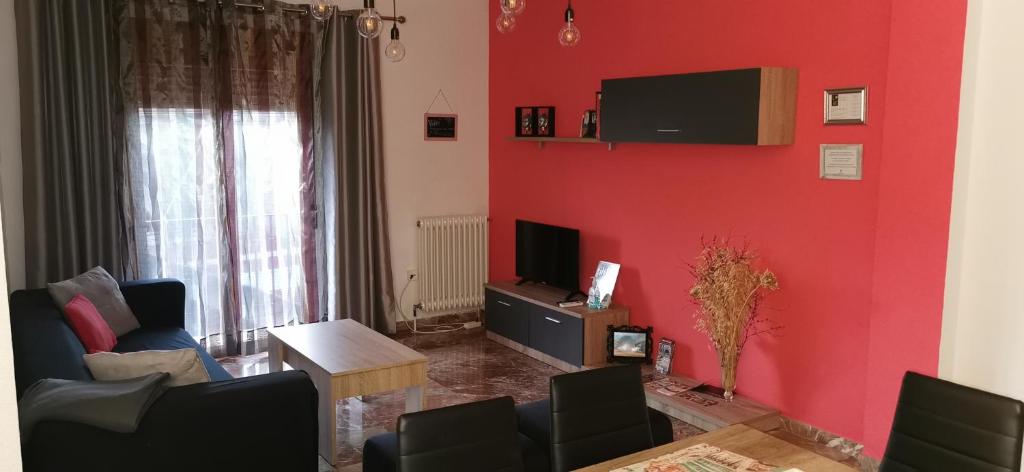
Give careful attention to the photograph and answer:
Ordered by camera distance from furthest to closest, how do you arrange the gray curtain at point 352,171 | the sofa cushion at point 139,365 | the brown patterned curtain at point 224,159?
1. the gray curtain at point 352,171
2. the brown patterned curtain at point 224,159
3. the sofa cushion at point 139,365

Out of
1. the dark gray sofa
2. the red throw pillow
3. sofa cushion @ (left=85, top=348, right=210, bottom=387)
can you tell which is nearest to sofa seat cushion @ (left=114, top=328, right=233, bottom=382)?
the red throw pillow

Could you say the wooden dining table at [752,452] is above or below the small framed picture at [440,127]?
below

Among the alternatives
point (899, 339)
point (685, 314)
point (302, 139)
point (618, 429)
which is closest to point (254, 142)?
point (302, 139)

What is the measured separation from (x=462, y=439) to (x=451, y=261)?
4689mm

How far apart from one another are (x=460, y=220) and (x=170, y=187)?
94.1 inches

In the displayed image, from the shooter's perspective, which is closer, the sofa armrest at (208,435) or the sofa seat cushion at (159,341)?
the sofa armrest at (208,435)

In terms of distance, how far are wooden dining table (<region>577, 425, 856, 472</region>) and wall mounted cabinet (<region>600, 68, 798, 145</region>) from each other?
212cm

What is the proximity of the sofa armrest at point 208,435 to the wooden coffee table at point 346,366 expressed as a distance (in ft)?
2.06

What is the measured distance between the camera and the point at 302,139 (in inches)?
250

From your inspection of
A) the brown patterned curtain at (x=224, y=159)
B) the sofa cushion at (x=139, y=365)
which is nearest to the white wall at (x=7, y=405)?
the sofa cushion at (x=139, y=365)

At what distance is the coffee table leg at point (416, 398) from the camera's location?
4602 mm

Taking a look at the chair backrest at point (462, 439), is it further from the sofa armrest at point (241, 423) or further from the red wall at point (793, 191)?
the red wall at point (793, 191)

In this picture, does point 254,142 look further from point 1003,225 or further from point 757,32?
point 1003,225

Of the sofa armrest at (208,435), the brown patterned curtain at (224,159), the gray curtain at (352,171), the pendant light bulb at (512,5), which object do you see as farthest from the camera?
the gray curtain at (352,171)
